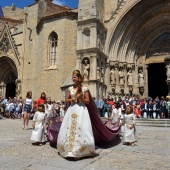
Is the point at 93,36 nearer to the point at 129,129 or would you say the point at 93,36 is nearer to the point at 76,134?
the point at 129,129

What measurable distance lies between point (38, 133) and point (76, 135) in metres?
1.69

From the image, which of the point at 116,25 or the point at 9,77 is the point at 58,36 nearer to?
the point at 116,25

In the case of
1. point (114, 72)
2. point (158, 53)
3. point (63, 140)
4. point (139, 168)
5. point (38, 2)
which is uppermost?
point (38, 2)

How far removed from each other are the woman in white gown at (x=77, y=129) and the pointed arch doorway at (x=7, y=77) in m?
20.5

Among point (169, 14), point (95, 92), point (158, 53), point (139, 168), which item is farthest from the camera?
point (158, 53)

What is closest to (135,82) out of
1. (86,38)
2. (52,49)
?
(86,38)

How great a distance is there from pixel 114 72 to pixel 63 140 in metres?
12.3

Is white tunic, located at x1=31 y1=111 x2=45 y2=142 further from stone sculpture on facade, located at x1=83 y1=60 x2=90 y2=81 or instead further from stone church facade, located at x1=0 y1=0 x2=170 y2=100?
stone sculpture on facade, located at x1=83 y1=60 x2=90 y2=81

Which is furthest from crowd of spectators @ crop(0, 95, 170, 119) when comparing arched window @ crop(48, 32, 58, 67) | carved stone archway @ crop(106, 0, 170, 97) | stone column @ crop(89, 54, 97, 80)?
arched window @ crop(48, 32, 58, 67)

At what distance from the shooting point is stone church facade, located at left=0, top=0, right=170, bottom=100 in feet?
50.0

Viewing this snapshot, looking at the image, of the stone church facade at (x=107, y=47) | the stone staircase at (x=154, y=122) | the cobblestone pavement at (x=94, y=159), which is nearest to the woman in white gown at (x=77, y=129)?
the cobblestone pavement at (x=94, y=159)

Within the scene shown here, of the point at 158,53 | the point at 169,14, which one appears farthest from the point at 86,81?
the point at 169,14

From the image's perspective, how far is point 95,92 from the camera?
1427cm

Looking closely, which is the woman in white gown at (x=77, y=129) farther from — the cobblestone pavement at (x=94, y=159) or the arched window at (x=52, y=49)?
the arched window at (x=52, y=49)
